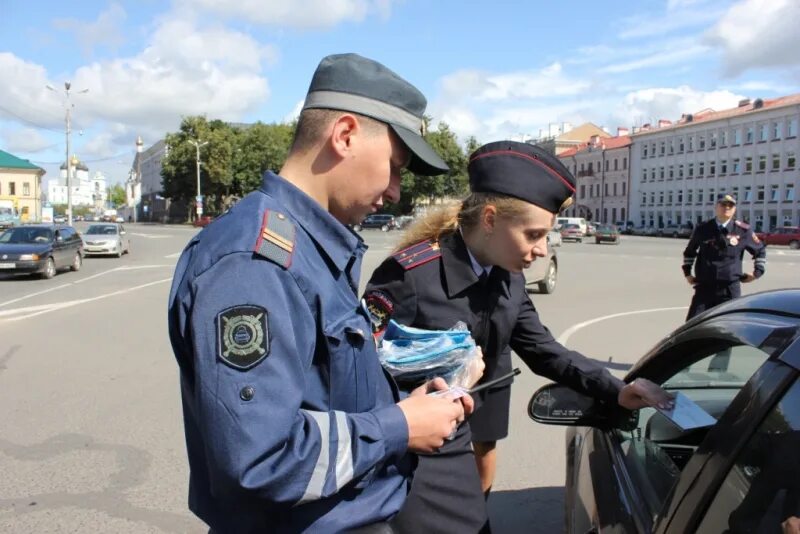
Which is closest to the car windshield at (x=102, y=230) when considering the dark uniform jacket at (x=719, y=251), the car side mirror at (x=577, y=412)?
the dark uniform jacket at (x=719, y=251)

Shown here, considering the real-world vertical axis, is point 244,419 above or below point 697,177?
below

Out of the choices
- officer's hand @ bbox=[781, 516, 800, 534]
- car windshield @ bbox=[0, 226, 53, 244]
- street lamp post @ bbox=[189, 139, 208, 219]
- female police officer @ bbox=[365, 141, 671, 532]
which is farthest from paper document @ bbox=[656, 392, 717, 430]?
street lamp post @ bbox=[189, 139, 208, 219]

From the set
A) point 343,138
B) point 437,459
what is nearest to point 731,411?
point 437,459

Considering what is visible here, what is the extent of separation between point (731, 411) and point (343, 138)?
1047 mm

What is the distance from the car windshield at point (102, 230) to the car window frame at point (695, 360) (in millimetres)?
27424

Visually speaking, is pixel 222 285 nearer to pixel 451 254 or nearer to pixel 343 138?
pixel 343 138

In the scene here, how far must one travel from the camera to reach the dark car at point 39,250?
57.5ft

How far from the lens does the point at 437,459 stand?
79.4 inches

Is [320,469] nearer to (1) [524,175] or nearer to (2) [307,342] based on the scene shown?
(2) [307,342]

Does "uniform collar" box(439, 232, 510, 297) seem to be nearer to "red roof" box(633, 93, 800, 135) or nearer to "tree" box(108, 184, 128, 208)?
"red roof" box(633, 93, 800, 135)

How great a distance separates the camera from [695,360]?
2182mm

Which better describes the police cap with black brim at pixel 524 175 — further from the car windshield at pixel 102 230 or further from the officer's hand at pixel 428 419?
the car windshield at pixel 102 230

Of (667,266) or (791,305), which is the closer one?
(791,305)

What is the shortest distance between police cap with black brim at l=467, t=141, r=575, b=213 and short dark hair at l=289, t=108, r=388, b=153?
0.96 meters
